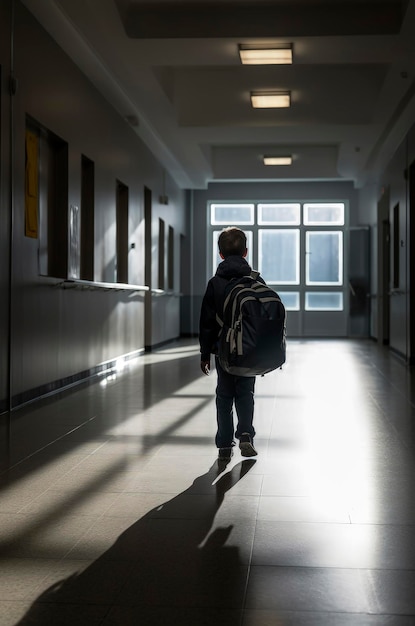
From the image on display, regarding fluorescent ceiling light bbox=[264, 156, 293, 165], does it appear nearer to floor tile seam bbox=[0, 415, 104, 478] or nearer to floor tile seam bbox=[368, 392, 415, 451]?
floor tile seam bbox=[368, 392, 415, 451]

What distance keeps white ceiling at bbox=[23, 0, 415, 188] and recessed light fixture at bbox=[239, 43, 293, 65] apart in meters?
0.10

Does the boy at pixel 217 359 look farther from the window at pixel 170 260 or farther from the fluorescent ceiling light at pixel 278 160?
the window at pixel 170 260

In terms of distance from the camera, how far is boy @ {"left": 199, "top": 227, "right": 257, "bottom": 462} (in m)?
4.25

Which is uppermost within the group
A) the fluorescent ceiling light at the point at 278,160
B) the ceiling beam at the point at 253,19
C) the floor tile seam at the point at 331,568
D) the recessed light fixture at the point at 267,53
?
the fluorescent ceiling light at the point at 278,160

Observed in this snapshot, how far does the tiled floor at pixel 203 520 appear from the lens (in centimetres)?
227

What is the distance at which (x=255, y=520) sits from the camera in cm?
316

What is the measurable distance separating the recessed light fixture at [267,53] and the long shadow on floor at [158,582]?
609 centimetres

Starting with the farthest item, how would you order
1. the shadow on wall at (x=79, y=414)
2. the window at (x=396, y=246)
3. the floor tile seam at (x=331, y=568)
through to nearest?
the window at (x=396, y=246), the shadow on wall at (x=79, y=414), the floor tile seam at (x=331, y=568)

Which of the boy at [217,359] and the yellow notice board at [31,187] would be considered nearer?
the boy at [217,359]

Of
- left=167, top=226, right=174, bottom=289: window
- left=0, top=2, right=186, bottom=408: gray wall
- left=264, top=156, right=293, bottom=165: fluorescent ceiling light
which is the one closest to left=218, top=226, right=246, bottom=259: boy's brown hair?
left=0, top=2, right=186, bottom=408: gray wall

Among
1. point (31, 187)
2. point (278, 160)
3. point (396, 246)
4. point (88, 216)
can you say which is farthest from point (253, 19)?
point (278, 160)

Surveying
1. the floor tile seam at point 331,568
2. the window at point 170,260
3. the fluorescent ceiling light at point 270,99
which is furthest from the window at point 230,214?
the floor tile seam at point 331,568

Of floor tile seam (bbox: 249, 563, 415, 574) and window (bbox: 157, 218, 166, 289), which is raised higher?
window (bbox: 157, 218, 166, 289)

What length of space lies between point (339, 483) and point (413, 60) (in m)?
6.04
